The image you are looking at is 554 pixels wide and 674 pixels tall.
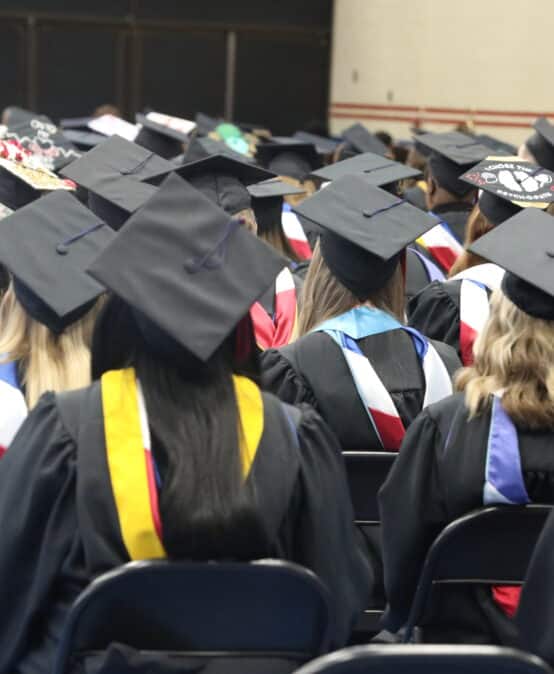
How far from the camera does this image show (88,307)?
11.3 feet

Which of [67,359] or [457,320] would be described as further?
[457,320]

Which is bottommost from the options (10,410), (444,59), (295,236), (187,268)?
(444,59)

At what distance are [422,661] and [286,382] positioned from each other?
2.03 metres

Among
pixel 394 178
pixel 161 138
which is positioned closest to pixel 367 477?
pixel 394 178

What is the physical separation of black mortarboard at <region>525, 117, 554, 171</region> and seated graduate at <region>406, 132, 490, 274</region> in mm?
524

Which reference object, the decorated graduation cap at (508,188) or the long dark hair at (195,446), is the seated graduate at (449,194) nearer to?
the decorated graduation cap at (508,188)

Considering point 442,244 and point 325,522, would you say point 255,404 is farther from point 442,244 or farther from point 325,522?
point 442,244

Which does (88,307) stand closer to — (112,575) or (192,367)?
(192,367)

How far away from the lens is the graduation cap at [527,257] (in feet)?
10.6

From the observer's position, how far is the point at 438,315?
503cm

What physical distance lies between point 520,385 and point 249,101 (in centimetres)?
1563

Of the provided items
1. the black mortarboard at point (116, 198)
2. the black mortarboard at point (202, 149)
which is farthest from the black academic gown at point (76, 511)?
the black mortarboard at point (202, 149)

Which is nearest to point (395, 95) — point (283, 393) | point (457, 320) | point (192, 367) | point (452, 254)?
point (452, 254)

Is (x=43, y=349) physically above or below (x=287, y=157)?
above
